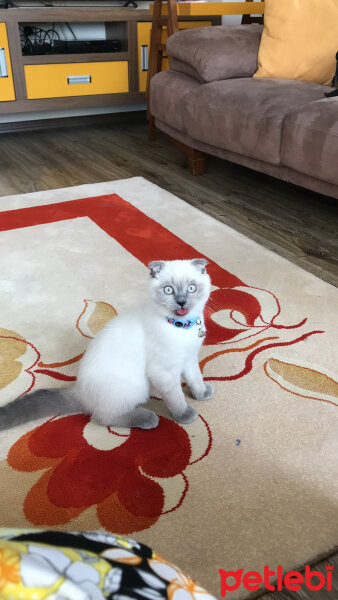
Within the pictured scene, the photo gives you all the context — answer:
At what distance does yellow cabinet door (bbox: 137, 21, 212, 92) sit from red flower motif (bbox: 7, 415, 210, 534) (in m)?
3.12

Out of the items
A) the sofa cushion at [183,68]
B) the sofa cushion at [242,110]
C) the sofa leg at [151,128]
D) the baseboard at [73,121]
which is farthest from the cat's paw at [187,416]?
the baseboard at [73,121]

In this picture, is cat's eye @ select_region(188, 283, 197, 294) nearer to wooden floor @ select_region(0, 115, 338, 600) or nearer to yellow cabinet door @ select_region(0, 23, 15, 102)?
wooden floor @ select_region(0, 115, 338, 600)

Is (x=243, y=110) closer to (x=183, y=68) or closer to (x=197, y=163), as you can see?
(x=197, y=163)

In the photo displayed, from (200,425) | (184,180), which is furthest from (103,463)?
(184,180)

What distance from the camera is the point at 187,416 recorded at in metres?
1.16

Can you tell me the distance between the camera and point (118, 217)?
230 cm

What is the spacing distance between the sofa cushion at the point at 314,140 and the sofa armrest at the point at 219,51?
71 cm

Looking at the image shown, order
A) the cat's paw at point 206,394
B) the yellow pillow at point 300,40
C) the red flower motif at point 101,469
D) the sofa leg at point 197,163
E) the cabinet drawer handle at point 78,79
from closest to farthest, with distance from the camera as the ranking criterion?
the red flower motif at point 101,469 → the cat's paw at point 206,394 → the yellow pillow at point 300,40 → the sofa leg at point 197,163 → the cabinet drawer handle at point 78,79

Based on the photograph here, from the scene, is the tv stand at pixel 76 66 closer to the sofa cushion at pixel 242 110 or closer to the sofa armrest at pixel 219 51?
the sofa armrest at pixel 219 51

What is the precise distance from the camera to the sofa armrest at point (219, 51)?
8.66 ft

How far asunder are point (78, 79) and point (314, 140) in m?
2.23

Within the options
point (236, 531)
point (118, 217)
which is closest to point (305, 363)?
point (236, 531)

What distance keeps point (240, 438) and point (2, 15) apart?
3.19 meters

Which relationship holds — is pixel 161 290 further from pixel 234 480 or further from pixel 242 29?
pixel 242 29
